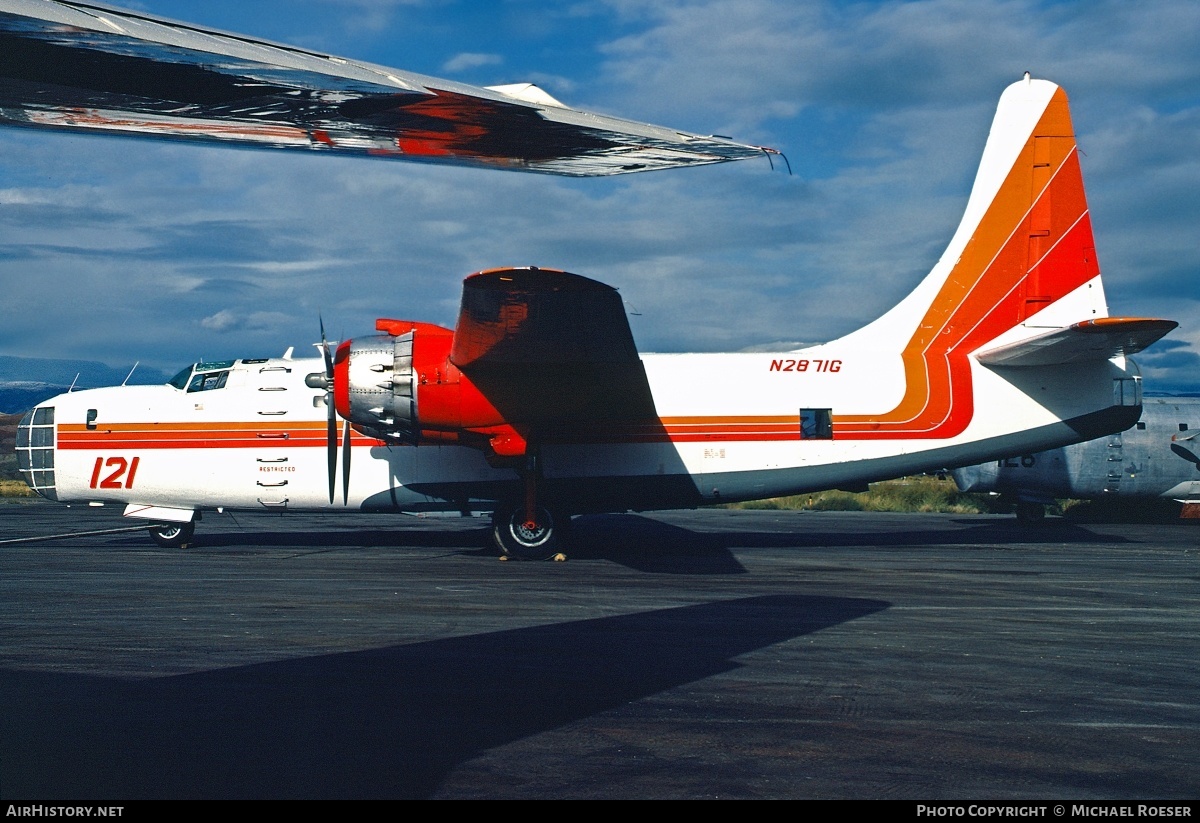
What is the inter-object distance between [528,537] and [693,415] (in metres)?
3.80

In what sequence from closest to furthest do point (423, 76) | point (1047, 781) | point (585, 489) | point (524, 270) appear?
point (423, 76) → point (1047, 781) → point (524, 270) → point (585, 489)

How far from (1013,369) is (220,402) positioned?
15165mm

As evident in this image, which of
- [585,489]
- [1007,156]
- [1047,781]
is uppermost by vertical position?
[1007,156]

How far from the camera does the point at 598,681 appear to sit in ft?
25.5

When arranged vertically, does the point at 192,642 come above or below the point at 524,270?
below

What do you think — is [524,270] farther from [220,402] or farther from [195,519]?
[195,519]

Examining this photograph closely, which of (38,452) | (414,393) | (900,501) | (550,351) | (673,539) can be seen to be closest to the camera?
(550,351)

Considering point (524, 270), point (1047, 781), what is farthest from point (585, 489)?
point (1047, 781)

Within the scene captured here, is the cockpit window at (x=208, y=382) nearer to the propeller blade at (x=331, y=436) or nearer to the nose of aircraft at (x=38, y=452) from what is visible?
the propeller blade at (x=331, y=436)

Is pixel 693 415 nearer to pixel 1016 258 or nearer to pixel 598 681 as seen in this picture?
pixel 1016 258

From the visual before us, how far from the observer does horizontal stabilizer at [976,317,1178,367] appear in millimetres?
15648

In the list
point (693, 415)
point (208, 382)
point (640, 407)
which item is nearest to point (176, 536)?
point (208, 382)

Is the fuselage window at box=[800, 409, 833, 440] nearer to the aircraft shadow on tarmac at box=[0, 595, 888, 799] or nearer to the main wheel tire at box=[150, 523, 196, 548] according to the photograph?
the aircraft shadow on tarmac at box=[0, 595, 888, 799]
